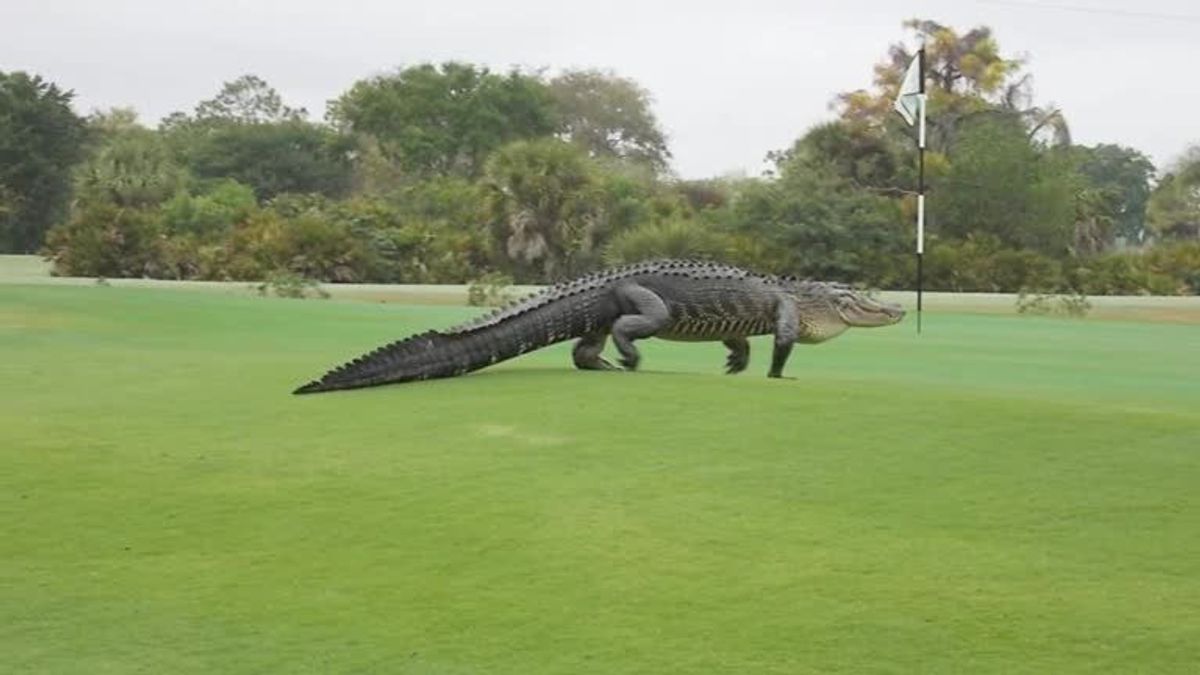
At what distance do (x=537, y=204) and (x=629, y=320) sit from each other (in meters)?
33.7

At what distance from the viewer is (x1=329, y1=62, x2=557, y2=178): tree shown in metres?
71.1

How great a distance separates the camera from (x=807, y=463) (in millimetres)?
8523

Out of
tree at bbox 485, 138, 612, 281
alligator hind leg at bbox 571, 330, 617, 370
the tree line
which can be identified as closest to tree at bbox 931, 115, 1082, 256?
the tree line

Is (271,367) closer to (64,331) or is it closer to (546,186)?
(64,331)

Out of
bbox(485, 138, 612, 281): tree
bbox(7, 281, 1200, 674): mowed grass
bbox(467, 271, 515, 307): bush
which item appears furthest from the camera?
bbox(485, 138, 612, 281): tree

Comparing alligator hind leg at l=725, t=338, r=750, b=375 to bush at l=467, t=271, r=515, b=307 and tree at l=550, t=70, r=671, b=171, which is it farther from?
tree at l=550, t=70, r=671, b=171

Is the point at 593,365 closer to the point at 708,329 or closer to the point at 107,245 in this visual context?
the point at 708,329

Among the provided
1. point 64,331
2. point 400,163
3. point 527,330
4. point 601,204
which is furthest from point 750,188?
point 527,330

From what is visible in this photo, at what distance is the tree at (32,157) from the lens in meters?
61.6

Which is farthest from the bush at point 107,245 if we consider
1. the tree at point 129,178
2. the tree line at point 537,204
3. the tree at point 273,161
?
the tree at point 273,161

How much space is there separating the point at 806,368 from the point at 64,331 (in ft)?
25.5

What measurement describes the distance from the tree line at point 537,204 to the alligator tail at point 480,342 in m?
28.2

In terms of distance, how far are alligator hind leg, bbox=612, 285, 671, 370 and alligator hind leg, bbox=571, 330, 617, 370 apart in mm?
173

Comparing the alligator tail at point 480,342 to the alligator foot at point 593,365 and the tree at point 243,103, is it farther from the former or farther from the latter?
the tree at point 243,103
